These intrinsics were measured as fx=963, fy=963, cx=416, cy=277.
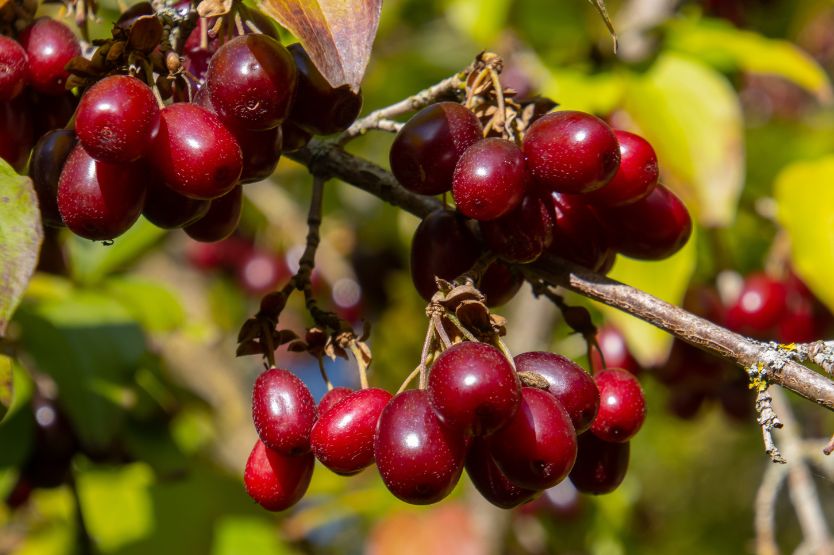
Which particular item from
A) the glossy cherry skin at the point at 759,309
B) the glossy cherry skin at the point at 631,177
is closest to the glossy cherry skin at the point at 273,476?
the glossy cherry skin at the point at 631,177

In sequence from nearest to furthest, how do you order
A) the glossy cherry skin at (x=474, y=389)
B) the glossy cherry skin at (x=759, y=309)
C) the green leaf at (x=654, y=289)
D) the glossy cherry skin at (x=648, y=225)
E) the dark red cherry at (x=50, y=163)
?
the glossy cherry skin at (x=474, y=389) → the dark red cherry at (x=50, y=163) → the glossy cherry skin at (x=648, y=225) → the green leaf at (x=654, y=289) → the glossy cherry skin at (x=759, y=309)

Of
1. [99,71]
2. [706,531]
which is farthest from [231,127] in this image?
[706,531]

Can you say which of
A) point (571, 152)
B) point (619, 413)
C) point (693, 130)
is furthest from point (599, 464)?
point (693, 130)

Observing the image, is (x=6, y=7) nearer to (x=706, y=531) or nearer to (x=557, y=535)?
(x=557, y=535)

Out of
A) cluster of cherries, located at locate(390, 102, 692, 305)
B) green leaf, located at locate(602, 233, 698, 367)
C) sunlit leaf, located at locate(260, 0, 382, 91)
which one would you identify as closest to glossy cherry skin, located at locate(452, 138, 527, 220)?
cluster of cherries, located at locate(390, 102, 692, 305)

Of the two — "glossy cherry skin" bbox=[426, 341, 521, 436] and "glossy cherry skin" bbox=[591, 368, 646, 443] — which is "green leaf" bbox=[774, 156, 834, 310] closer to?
"glossy cherry skin" bbox=[591, 368, 646, 443]

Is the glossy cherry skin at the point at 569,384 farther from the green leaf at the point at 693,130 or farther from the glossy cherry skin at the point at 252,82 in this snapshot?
the green leaf at the point at 693,130

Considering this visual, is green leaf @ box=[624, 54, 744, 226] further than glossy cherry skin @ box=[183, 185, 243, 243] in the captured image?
Yes
